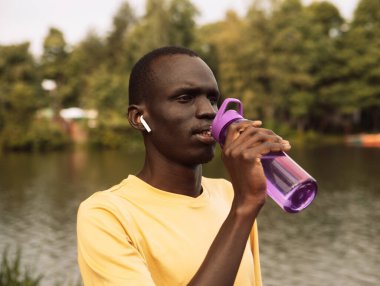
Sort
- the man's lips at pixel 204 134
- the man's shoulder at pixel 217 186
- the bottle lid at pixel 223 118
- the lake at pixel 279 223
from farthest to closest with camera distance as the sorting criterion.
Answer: the lake at pixel 279 223 → the man's shoulder at pixel 217 186 → the man's lips at pixel 204 134 → the bottle lid at pixel 223 118

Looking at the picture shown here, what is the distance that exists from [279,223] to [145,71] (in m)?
21.7

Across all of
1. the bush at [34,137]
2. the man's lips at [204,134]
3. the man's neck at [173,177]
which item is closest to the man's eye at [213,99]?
the man's lips at [204,134]

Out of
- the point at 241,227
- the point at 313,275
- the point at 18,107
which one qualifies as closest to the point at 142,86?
the point at 241,227

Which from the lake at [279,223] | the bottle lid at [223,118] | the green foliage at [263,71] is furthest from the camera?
the green foliage at [263,71]

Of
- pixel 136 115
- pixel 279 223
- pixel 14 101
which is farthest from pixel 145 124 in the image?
pixel 14 101

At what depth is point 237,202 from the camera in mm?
A: 1896

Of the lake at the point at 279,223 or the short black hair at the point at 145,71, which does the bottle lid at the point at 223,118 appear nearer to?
the short black hair at the point at 145,71

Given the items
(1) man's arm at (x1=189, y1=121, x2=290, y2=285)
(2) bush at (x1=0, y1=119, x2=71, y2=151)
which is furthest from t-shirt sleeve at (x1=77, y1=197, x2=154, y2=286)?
(2) bush at (x1=0, y1=119, x2=71, y2=151)

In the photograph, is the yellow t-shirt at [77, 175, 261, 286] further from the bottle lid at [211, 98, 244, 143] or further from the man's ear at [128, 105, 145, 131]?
the bottle lid at [211, 98, 244, 143]

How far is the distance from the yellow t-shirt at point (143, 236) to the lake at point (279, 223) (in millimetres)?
8339

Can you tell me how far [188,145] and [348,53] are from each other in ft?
207

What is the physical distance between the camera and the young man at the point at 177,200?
187cm

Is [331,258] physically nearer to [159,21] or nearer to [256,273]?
[256,273]

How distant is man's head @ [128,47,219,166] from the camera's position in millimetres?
2195
